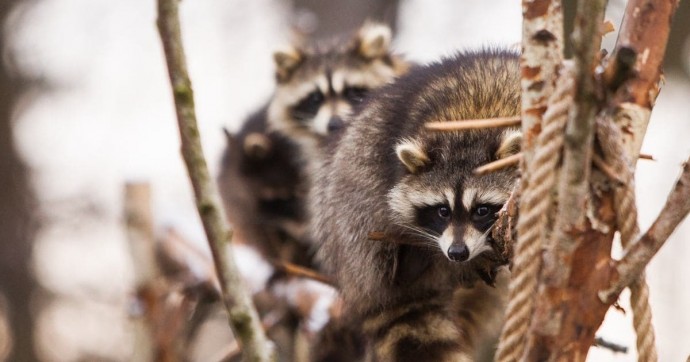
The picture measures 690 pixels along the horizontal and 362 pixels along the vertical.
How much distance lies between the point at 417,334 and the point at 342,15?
15.4 ft

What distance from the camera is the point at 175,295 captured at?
454 cm

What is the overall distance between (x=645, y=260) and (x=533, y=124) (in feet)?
1.17

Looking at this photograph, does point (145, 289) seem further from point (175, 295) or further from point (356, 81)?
point (356, 81)

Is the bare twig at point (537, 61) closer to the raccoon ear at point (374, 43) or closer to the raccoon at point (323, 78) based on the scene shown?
the raccoon at point (323, 78)

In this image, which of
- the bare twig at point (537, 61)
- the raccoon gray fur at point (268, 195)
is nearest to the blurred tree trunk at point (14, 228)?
the raccoon gray fur at point (268, 195)

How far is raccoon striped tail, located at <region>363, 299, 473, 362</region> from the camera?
3281mm

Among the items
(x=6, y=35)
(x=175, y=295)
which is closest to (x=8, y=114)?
(x=6, y=35)

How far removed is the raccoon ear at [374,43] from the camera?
5.73 meters

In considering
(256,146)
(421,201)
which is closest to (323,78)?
(256,146)

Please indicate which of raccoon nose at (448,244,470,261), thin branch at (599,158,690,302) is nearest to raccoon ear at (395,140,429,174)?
raccoon nose at (448,244,470,261)

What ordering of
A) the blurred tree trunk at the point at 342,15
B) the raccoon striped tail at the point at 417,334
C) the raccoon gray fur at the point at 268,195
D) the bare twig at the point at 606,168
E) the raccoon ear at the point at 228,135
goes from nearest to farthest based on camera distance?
1. the bare twig at the point at 606,168
2. the raccoon striped tail at the point at 417,334
3. the raccoon ear at the point at 228,135
4. the raccoon gray fur at the point at 268,195
5. the blurred tree trunk at the point at 342,15

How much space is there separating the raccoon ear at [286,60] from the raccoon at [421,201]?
2.43 metres

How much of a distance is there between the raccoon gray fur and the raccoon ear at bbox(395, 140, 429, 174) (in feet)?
7.43

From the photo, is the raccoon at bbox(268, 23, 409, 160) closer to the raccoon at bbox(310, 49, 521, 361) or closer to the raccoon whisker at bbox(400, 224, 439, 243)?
the raccoon at bbox(310, 49, 521, 361)
